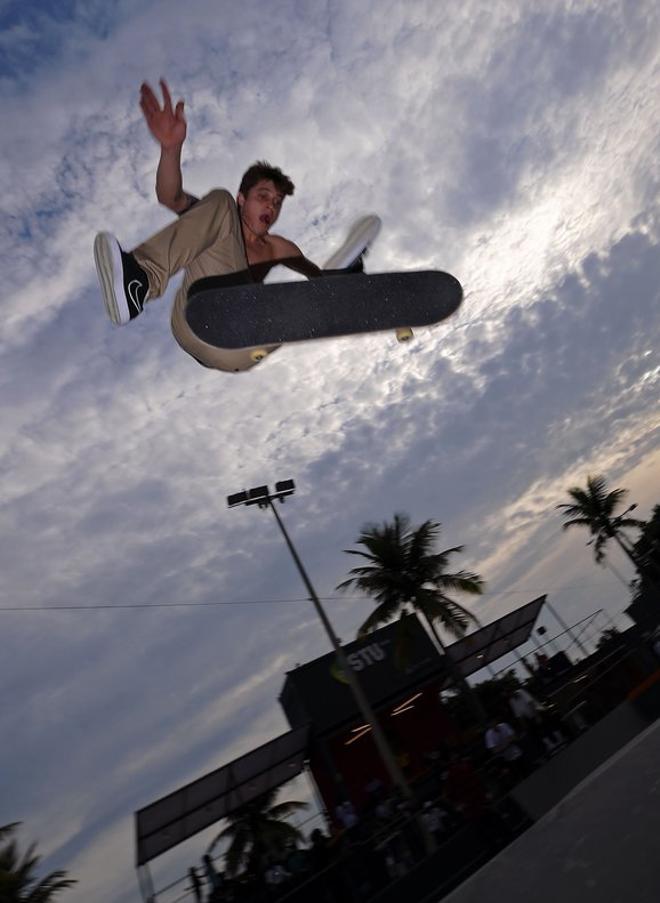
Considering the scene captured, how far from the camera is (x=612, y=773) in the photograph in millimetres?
1985

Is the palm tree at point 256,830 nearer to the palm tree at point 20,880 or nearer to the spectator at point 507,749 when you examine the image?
the palm tree at point 20,880

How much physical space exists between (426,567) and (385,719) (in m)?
5.35

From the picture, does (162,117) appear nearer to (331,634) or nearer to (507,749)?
(507,749)

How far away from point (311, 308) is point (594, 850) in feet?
8.85

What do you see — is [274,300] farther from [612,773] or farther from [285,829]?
[285,829]

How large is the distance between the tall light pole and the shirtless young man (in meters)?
7.87

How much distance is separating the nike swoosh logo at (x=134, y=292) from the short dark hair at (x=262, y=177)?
1.04 m

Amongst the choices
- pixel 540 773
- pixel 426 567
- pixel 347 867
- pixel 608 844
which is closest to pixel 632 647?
pixel 540 773

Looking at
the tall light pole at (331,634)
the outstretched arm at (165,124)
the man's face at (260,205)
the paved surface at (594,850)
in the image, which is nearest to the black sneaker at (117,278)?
the outstretched arm at (165,124)

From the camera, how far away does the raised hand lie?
107 inches

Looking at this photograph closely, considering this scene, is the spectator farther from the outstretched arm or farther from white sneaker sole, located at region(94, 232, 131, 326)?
the outstretched arm

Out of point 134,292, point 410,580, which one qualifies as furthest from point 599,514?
point 134,292

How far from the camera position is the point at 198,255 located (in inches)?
125

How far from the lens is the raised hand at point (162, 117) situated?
8.96 feet
